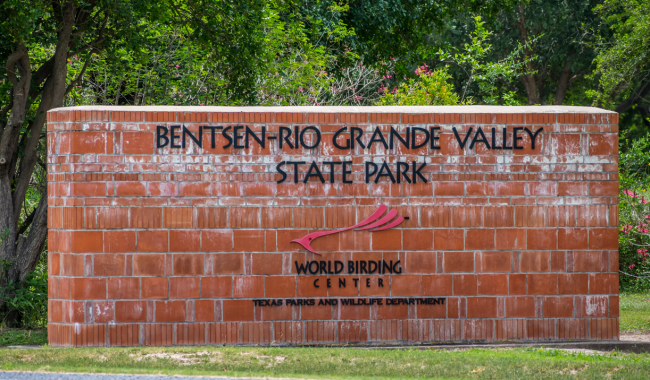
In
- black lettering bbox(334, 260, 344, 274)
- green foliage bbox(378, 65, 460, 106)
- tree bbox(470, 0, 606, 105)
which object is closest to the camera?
black lettering bbox(334, 260, 344, 274)

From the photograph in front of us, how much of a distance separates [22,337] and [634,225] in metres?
11.9

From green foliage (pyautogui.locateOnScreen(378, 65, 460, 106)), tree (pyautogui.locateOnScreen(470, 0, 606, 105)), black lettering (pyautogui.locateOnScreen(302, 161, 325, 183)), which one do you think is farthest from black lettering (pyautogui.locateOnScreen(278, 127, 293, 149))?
tree (pyautogui.locateOnScreen(470, 0, 606, 105))

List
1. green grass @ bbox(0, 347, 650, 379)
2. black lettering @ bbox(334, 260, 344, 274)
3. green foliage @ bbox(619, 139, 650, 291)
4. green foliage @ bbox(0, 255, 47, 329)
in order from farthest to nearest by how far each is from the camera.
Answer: green foliage @ bbox(619, 139, 650, 291) → green foliage @ bbox(0, 255, 47, 329) → black lettering @ bbox(334, 260, 344, 274) → green grass @ bbox(0, 347, 650, 379)

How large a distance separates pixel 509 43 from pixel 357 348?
72.2 feet

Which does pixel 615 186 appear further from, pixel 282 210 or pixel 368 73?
pixel 368 73

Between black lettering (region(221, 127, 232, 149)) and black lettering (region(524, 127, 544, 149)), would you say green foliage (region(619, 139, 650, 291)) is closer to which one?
black lettering (region(524, 127, 544, 149))

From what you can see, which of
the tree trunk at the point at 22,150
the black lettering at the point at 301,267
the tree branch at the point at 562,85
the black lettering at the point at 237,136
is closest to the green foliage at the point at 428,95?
the tree trunk at the point at 22,150

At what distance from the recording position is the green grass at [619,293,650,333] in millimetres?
9625

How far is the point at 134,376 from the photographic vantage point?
579 cm

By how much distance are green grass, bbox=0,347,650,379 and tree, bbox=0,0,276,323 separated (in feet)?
9.16

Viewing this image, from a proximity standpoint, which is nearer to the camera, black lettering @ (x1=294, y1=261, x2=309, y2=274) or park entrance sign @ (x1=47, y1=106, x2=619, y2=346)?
park entrance sign @ (x1=47, y1=106, x2=619, y2=346)

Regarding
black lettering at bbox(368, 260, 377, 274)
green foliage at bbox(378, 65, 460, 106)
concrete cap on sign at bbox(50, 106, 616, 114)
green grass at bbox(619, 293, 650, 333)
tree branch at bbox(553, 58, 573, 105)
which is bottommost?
green grass at bbox(619, 293, 650, 333)

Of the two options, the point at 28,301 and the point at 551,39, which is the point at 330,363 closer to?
the point at 28,301

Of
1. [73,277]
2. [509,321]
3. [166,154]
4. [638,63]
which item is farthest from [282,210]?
[638,63]
